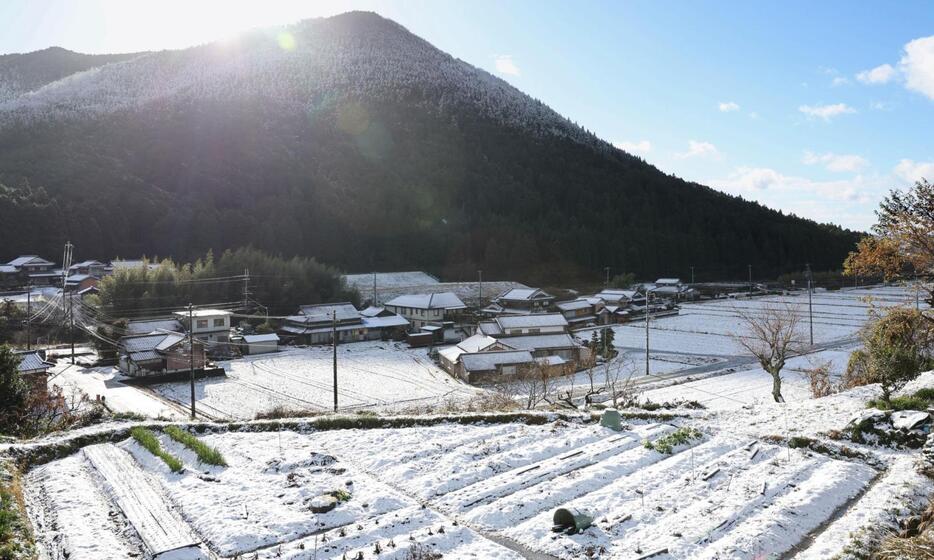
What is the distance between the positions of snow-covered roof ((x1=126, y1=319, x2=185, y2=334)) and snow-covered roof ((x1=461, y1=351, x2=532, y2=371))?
15.0m

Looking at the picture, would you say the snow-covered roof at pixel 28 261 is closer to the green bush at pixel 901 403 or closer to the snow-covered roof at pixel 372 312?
the snow-covered roof at pixel 372 312

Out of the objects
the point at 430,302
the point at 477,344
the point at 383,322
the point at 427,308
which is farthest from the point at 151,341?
the point at 430,302

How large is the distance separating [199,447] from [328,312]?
24.4 metres

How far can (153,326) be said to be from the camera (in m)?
26.4

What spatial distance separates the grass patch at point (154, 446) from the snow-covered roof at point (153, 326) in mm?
18685

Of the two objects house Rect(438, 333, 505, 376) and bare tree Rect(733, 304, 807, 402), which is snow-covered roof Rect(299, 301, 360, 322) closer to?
house Rect(438, 333, 505, 376)

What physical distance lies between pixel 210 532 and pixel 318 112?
80.4 m

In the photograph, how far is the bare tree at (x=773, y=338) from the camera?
1511 cm

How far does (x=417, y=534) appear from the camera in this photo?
5.76 metres

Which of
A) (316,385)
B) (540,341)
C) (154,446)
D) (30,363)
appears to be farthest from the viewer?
(540,341)

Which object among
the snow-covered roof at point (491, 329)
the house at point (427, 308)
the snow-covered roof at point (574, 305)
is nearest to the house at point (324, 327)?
the house at point (427, 308)

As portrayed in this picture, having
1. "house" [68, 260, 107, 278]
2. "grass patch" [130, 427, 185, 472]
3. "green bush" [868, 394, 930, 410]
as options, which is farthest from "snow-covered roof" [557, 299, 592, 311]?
"house" [68, 260, 107, 278]

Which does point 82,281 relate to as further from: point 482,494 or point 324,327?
point 482,494

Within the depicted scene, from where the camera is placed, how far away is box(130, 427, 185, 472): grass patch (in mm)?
7521
